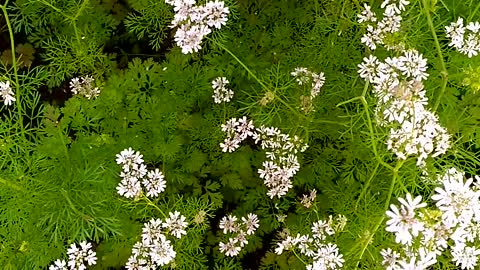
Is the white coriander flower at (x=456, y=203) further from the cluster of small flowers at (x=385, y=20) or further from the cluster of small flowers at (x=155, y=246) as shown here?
the cluster of small flowers at (x=155, y=246)

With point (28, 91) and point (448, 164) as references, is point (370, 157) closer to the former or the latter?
point (448, 164)

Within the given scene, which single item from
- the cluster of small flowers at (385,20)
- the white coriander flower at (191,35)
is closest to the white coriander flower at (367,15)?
the cluster of small flowers at (385,20)

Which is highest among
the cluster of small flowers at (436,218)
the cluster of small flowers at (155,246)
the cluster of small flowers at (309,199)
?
the cluster of small flowers at (436,218)

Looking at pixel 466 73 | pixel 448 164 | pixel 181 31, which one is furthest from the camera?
pixel 448 164

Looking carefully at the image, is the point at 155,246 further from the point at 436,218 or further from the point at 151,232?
the point at 436,218

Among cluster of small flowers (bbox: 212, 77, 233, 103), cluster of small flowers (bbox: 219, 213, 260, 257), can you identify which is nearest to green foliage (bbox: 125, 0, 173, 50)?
cluster of small flowers (bbox: 212, 77, 233, 103)

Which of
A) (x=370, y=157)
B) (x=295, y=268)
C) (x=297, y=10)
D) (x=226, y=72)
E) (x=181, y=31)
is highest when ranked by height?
(x=181, y=31)

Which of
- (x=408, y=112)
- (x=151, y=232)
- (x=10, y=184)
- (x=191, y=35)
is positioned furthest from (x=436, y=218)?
(x=10, y=184)

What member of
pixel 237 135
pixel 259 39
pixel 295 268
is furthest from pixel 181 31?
pixel 295 268
